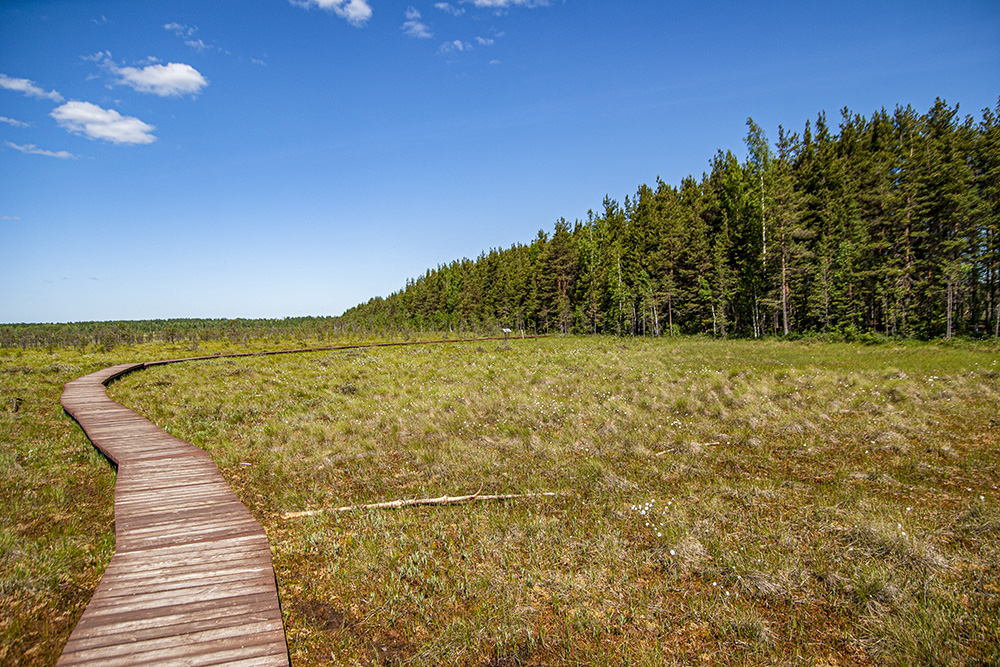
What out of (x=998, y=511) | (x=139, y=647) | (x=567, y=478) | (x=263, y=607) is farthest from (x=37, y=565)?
(x=998, y=511)

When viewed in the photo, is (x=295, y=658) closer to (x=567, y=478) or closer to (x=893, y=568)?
(x=567, y=478)

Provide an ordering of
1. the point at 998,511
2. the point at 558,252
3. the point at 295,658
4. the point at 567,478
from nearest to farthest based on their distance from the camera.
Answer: the point at 295,658 < the point at 998,511 < the point at 567,478 < the point at 558,252

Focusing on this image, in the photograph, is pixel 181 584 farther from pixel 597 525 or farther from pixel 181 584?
pixel 597 525

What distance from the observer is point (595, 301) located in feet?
207

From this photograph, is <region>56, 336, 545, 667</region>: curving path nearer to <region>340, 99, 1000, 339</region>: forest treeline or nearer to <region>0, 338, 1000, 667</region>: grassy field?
<region>0, 338, 1000, 667</region>: grassy field

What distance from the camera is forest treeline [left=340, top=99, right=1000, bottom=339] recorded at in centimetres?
3384

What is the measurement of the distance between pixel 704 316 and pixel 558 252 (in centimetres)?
2392

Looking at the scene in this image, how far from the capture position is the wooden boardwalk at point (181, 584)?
12.9 ft

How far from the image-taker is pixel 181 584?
16.1 feet

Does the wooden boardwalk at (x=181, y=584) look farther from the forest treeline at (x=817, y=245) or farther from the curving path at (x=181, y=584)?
the forest treeline at (x=817, y=245)

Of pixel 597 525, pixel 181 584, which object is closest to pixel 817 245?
pixel 597 525

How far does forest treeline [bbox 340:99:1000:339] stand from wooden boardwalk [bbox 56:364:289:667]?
4365 cm

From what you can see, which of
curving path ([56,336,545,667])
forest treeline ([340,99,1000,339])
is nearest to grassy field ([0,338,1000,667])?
curving path ([56,336,545,667])

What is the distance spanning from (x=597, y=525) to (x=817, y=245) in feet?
151
